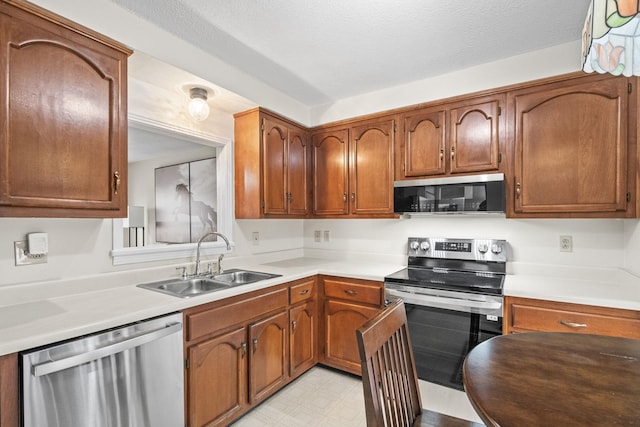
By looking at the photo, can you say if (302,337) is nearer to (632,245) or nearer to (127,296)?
(127,296)

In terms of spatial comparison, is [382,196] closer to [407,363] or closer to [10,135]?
[407,363]

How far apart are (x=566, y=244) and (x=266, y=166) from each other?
7.52 feet

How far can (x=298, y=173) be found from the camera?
3.01m

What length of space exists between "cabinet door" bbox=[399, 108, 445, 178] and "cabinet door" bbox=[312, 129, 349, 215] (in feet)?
1.88

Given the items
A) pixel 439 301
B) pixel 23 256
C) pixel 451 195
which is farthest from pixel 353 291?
pixel 23 256

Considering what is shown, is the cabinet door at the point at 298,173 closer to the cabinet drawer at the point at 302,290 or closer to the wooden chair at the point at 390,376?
the cabinet drawer at the point at 302,290

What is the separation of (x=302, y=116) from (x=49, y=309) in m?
2.45

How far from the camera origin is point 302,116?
125 inches

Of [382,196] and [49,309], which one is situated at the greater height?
[382,196]

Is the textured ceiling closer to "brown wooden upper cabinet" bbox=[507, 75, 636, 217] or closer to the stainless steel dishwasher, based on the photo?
"brown wooden upper cabinet" bbox=[507, 75, 636, 217]

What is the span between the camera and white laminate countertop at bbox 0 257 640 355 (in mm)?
1244

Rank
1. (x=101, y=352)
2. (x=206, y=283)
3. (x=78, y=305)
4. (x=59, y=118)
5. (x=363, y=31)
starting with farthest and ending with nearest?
(x=206, y=283) → (x=363, y=31) → (x=78, y=305) → (x=59, y=118) → (x=101, y=352)

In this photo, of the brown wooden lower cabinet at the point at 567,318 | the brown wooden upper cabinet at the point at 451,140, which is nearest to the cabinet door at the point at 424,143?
the brown wooden upper cabinet at the point at 451,140

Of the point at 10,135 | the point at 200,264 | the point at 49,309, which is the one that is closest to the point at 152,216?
the point at 200,264
